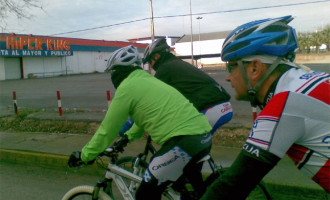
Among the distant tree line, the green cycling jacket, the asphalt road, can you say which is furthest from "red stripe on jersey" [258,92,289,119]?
the distant tree line

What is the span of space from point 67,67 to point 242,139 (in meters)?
50.6

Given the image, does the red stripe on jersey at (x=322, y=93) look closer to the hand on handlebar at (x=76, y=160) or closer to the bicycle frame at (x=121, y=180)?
the bicycle frame at (x=121, y=180)

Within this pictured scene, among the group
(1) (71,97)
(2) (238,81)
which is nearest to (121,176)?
(2) (238,81)

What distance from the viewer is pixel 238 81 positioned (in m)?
1.51

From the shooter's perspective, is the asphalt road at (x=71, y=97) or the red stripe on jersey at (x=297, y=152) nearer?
the red stripe on jersey at (x=297, y=152)

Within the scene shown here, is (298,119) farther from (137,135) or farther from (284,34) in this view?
(137,135)

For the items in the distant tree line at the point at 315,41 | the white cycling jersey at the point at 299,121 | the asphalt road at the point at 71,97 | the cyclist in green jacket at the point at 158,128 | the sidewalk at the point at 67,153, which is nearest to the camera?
the white cycling jersey at the point at 299,121

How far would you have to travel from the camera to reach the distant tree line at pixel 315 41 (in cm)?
6438

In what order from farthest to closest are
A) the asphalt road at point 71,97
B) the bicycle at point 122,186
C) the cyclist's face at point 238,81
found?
the asphalt road at point 71,97 < the bicycle at point 122,186 < the cyclist's face at point 238,81

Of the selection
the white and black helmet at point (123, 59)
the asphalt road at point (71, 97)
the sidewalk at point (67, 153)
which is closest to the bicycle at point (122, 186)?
the white and black helmet at point (123, 59)

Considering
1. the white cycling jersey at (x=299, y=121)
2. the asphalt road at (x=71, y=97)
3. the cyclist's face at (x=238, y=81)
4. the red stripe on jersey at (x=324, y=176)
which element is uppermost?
the cyclist's face at (x=238, y=81)

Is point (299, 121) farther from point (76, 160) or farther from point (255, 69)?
point (76, 160)

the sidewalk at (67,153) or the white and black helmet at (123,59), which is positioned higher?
the white and black helmet at (123,59)

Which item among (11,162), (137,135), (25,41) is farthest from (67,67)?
(137,135)
